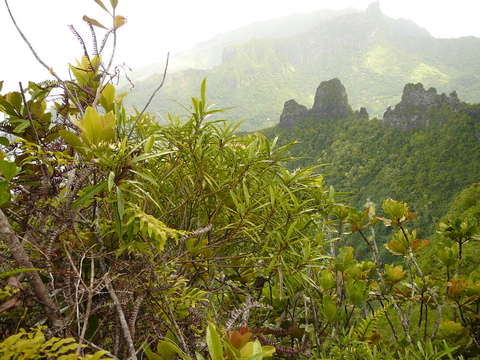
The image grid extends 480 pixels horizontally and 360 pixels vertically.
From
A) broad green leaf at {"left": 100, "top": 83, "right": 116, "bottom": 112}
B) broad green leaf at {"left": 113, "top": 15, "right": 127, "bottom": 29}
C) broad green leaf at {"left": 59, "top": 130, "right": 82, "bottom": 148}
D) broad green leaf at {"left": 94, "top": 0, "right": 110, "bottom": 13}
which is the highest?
broad green leaf at {"left": 94, "top": 0, "right": 110, "bottom": 13}

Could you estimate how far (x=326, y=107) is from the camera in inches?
1933

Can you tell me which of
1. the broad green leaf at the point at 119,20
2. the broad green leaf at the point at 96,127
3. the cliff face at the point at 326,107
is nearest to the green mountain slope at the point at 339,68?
the cliff face at the point at 326,107

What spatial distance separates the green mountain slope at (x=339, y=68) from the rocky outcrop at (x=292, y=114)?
1828 centimetres

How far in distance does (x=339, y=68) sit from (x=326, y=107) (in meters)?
48.1

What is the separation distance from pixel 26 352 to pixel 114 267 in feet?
1.03

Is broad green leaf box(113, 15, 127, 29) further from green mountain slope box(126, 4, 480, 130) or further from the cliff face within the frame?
green mountain slope box(126, 4, 480, 130)

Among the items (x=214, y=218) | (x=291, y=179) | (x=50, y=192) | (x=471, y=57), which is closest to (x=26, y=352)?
(x=50, y=192)

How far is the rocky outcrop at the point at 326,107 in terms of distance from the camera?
47.7 m

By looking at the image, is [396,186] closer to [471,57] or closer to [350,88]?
[350,88]

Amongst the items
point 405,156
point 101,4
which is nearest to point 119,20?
point 101,4

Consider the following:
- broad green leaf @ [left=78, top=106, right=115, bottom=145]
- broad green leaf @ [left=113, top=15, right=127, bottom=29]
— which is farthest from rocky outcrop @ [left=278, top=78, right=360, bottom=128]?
broad green leaf @ [left=78, top=106, right=115, bottom=145]

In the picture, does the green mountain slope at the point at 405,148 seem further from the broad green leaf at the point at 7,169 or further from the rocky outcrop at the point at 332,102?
the broad green leaf at the point at 7,169

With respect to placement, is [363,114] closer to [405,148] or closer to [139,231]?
[405,148]

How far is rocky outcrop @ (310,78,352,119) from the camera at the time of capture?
4803 cm
